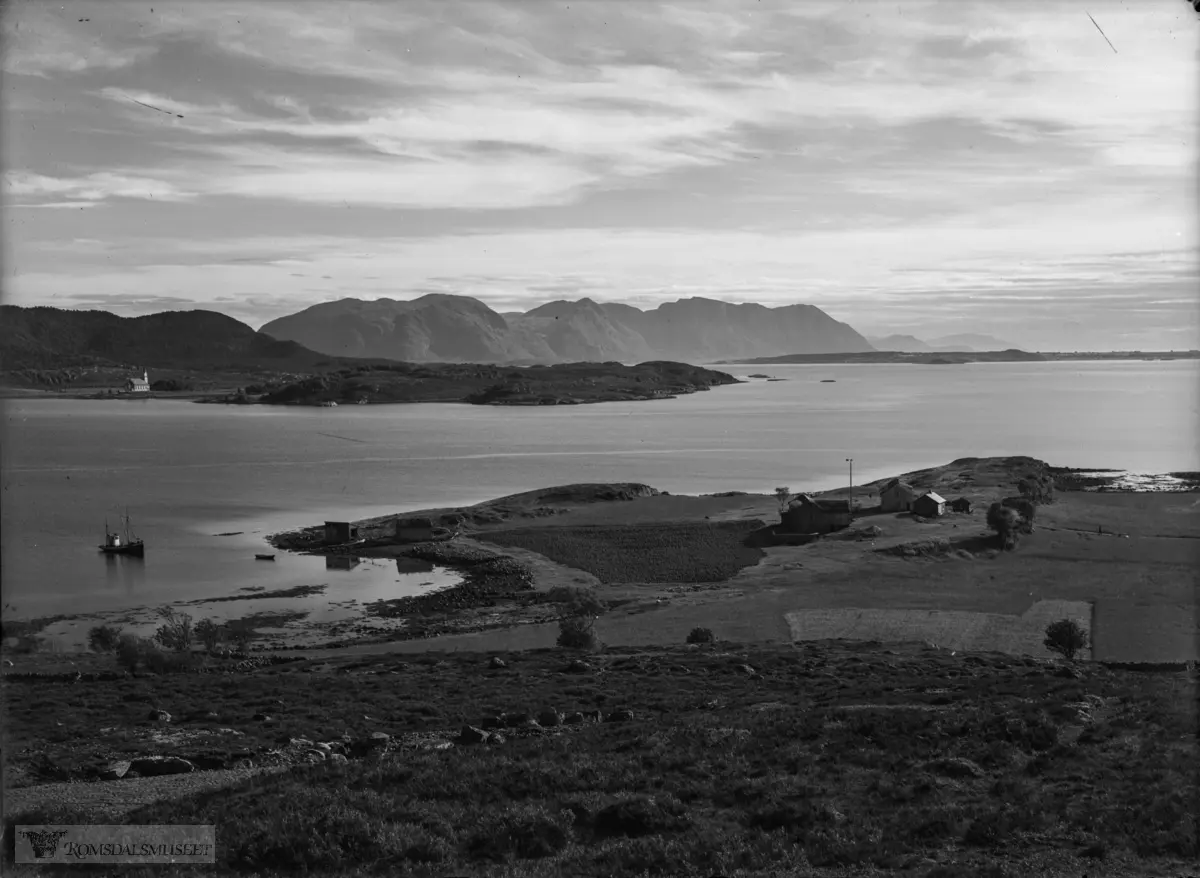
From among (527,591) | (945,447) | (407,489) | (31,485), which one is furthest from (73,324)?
(527,591)

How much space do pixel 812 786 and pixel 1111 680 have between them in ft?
26.2

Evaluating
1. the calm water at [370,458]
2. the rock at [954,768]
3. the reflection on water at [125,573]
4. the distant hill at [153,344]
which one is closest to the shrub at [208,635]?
the calm water at [370,458]

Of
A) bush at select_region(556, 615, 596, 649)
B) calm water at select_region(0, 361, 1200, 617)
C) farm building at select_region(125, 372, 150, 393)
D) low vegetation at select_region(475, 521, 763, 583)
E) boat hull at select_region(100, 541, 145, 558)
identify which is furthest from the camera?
farm building at select_region(125, 372, 150, 393)

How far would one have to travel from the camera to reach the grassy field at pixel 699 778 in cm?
670

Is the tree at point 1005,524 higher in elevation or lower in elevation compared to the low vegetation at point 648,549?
higher

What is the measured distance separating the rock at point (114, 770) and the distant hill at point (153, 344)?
109856 mm

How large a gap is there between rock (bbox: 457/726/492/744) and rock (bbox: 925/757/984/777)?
14.5ft

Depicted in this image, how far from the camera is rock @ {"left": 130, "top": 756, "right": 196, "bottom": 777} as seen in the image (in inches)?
379

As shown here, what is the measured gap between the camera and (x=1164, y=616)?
22.9 meters

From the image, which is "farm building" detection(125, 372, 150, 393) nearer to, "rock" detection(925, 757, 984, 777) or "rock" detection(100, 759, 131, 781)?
"rock" detection(100, 759, 131, 781)

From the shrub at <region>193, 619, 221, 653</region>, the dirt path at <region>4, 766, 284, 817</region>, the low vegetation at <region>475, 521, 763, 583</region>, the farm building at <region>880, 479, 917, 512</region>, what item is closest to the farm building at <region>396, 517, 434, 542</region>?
the low vegetation at <region>475, 521, 763, 583</region>

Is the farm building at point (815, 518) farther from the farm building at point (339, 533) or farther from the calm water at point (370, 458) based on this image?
the farm building at point (339, 533)

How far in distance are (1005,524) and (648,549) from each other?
10.9 meters

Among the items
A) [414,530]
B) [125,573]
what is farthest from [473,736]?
[414,530]
